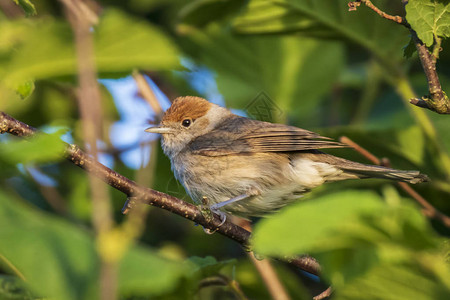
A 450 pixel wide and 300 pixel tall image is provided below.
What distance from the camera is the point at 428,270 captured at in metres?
1.65

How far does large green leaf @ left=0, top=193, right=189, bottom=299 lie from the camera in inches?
61.5

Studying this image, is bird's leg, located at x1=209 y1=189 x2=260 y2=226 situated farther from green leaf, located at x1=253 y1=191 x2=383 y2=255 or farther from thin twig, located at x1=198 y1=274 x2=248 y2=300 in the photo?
green leaf, located at x1=253 y1=191 x2=383 y2=255

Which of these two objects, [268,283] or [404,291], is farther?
[268,283]

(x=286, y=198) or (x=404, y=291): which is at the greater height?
(x=286, y=198)

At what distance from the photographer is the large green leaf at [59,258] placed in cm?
156

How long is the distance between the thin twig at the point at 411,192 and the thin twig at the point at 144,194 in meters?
0.92

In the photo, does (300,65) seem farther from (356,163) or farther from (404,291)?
(404,291)

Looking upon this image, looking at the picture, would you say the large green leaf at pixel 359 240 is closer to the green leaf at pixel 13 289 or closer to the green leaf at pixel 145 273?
the green leaf at pixel 145 273

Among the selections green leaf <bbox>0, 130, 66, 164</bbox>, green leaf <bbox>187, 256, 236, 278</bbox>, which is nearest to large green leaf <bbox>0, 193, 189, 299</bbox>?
green leaf <bbox>0, 130, 66, 164</bbox>

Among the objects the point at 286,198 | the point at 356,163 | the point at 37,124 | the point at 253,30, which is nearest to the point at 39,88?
the point at 37,124

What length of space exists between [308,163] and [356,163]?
0.46 meters

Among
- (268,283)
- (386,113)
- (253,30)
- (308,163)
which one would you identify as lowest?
(268,283)

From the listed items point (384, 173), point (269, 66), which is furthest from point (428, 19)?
point (269, 66)

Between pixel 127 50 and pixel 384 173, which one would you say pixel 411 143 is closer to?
pixel 384 173
